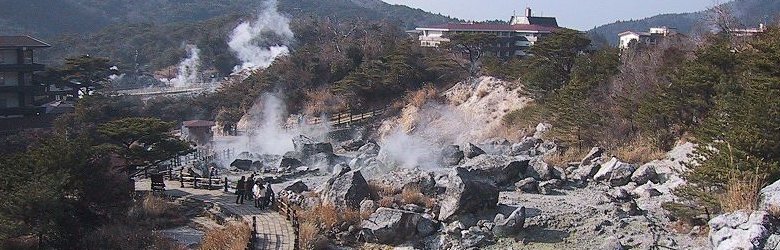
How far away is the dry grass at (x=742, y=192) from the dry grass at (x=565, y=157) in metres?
11.1

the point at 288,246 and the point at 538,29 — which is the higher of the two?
the point at 538,29

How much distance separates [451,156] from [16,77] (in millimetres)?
22060

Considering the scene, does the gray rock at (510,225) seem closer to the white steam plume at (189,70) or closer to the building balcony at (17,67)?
the building balcony at (17,67)

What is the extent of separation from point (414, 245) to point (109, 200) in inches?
289

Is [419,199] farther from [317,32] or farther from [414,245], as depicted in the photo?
[317,32]

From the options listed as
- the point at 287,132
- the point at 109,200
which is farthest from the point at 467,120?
the point at 109,200

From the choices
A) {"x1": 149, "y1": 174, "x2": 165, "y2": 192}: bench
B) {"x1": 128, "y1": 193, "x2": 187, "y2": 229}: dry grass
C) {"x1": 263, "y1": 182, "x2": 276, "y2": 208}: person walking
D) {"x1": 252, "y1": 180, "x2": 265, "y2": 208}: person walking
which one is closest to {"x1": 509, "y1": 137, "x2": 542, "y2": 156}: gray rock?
{"x1": 263, "y1": 182, "x2": 276, "y2": 208}: person walking

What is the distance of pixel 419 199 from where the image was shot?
20.0 meters

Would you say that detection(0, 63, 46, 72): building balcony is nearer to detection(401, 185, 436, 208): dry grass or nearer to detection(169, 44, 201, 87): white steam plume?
detection(401, 185, 436, 208): dry grass

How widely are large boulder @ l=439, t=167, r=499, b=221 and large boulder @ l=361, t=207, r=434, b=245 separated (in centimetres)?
88

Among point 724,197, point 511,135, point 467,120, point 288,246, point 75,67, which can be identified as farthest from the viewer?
point 75,67

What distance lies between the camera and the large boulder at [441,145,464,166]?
1075 inches

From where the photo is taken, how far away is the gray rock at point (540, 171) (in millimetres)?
22809

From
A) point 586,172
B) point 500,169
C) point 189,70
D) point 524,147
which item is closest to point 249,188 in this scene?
point 500,169
